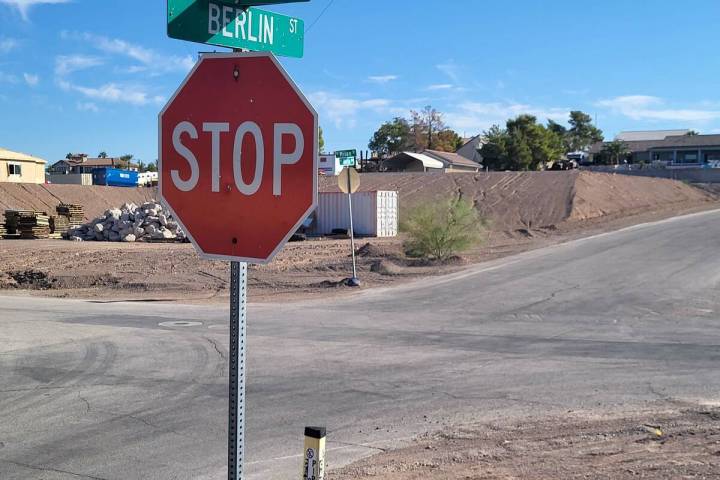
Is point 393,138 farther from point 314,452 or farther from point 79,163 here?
point 314,452

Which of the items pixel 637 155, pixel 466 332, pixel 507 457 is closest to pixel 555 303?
pixel 466 332

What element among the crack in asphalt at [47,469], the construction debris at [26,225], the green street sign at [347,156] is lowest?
the crack in asphalt at [47,469]

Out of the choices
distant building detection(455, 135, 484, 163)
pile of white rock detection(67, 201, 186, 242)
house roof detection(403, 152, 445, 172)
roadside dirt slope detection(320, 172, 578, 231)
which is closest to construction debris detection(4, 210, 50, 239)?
pile of white rock detection(67, 201, 186, 242)

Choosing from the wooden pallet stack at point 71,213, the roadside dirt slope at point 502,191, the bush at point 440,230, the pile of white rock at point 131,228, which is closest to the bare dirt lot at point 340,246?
the roadside dirt slope at point 502,191

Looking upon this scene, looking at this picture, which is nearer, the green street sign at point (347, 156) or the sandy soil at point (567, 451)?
the sandy soil at point (567, 451)

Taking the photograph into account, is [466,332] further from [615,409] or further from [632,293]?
[632,293]

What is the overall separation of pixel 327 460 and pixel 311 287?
14.2m

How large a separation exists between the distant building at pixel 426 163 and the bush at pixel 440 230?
184 ft

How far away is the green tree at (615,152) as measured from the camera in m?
103

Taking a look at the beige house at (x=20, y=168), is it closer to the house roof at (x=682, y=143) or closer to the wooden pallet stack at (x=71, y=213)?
the wooden pallet stack at (x=71, y=213)

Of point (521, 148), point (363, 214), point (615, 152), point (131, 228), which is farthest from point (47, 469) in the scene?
point (615, 152)

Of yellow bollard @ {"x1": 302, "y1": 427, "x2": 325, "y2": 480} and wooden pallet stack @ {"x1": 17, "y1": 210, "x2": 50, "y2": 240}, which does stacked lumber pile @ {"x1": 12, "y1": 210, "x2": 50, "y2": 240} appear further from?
yellow bollard @ {"x1": 302, "y1": 427, "x2": 325, "y2": 480}

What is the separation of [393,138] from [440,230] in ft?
320

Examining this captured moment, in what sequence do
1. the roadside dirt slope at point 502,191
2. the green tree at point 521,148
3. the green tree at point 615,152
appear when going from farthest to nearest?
the green tree at point 615,152, the green tree at point 521,148, the roadside dirt slope at point 502,191
